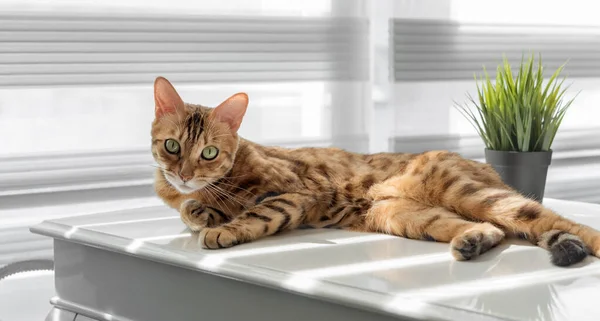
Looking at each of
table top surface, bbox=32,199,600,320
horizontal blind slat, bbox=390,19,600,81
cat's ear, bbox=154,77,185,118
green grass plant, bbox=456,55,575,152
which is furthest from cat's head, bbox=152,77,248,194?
horizontal blind slat, bbox=390,19,600,81

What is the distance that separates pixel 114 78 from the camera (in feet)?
7.89

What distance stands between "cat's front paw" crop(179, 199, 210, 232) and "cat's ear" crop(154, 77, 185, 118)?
19 centimetres

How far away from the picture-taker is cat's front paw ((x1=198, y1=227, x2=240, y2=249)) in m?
1.36

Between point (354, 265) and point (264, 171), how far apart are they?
43 cm

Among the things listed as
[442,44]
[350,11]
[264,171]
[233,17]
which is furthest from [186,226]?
[442,44]

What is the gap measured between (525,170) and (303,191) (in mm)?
640

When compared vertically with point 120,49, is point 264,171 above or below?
below

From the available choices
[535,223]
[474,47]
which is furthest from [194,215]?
[474,47]

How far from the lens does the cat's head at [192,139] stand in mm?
1509

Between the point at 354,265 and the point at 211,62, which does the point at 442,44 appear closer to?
the point at 211,62

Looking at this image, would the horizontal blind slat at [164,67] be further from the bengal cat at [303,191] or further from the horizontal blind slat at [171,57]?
the bengal cat at [303,191]

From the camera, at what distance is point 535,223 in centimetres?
138

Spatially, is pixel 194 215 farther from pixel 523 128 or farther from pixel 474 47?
pixel 474 47

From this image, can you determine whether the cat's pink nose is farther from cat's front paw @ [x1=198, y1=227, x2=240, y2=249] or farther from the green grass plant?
the green grass plant
